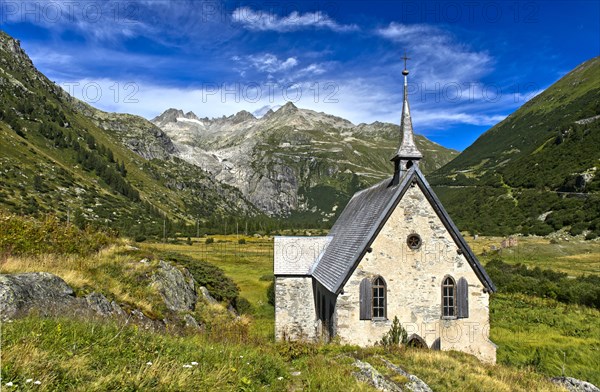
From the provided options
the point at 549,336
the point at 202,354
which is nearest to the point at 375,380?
the point at 202,354

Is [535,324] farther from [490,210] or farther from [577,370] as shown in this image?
[490,210]

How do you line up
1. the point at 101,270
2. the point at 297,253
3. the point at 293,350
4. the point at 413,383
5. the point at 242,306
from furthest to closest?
the point at 242,306 → the point at 297,253 → the point at 101,270 → the point at 293,350 → the point at 413,383

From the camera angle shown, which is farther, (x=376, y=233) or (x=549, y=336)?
(x=549, y=336)

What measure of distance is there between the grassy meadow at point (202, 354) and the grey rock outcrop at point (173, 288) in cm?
97

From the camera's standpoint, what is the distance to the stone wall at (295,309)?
28.8 metres

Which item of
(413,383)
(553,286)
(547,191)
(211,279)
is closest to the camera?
(413,383)

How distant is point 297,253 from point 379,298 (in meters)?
10.5

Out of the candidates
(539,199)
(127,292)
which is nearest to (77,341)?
(127,292)

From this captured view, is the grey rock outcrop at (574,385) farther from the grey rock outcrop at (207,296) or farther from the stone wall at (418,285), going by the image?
the grey rock outcrop at (207,296)

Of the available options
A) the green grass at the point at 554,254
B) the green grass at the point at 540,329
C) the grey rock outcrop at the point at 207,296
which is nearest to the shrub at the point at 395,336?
the green grass at the point at 540,329

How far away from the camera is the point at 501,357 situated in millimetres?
24703

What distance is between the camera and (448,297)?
2202cm

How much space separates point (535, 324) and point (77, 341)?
119 ft

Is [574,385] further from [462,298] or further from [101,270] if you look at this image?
[101,270]
